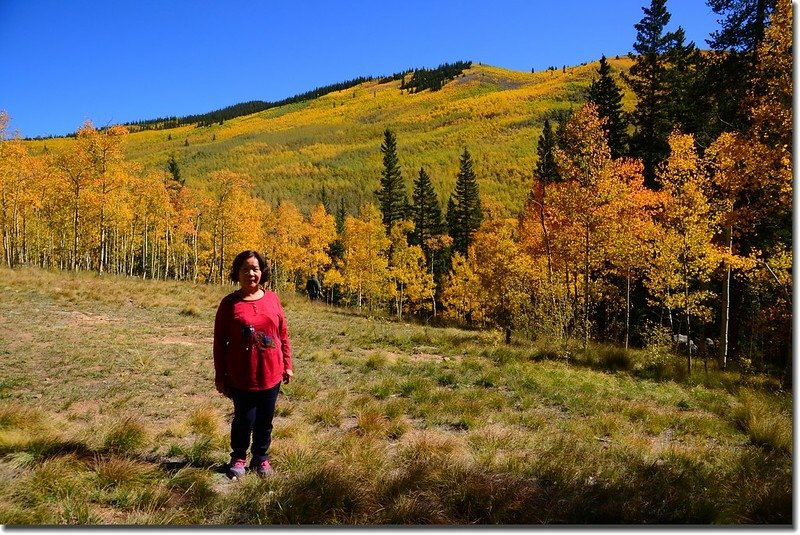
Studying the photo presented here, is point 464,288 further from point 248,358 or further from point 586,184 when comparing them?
point 248,358

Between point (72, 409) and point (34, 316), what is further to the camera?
point (34, 316)

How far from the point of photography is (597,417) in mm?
6539

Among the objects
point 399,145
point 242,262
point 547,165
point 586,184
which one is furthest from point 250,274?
point 399,145

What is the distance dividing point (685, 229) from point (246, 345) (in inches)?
585

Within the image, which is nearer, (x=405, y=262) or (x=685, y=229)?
(x=685, y=229)

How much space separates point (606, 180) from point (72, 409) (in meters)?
14.4

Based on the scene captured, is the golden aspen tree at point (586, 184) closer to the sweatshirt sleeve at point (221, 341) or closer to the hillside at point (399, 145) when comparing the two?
the sweatshirt sleeve at point (221, 341)

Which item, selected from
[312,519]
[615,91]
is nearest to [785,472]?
[312,519]

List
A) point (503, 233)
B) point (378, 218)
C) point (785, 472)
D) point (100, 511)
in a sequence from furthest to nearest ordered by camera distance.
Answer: point (378, 218) → point (503, 233) → point (785, 472) → point (100, 511)

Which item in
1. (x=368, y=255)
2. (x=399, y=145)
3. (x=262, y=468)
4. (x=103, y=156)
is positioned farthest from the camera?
(x=399, y=145)

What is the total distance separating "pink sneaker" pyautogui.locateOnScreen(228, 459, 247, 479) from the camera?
378cm

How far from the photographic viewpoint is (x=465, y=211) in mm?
54594

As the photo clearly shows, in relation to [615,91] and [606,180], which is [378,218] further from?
[606,180]

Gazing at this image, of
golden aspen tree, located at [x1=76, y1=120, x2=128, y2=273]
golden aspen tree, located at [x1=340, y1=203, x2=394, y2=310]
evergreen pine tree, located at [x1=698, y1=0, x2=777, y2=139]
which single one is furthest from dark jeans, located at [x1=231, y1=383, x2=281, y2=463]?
golden aspen tree, located at [x1=340, y1=203, x2=394, y2=310]
